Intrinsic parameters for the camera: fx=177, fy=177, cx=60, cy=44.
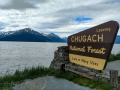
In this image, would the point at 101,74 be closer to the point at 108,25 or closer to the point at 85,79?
the point at 85,79

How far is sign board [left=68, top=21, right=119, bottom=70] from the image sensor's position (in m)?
8.05

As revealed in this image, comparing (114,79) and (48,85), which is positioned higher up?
(114,79)

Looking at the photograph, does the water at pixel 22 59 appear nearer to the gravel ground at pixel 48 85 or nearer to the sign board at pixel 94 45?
the gravel ground at pixel 48 85

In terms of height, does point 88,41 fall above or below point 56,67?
above

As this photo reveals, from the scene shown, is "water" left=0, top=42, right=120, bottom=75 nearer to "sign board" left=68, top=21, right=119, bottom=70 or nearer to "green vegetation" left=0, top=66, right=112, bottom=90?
"green vegetation" left=0, top=66, right=112, bottom=90

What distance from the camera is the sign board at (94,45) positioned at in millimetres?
8055

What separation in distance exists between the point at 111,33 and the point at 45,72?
4979 mm

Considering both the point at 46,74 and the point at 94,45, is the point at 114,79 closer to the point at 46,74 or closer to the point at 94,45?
the point at 94,45

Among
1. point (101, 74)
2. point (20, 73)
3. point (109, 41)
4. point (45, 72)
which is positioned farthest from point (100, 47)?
point (20, 73)

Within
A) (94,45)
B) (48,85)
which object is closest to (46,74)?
(48,85)

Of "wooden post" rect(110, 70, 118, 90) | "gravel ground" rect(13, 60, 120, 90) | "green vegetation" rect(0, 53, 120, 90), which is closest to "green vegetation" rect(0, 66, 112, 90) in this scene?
"green vegetation" rect(0, 53, 120, 90)

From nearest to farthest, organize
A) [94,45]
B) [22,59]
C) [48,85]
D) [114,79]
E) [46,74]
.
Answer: [114,79] → [48,85] → [94,45] → [46,74] → [22,59]

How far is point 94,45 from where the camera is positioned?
30.0 ft

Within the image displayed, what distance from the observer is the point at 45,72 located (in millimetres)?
11016
